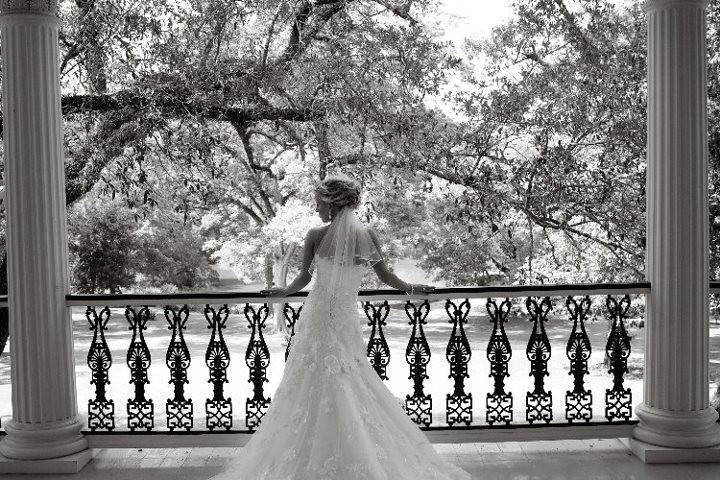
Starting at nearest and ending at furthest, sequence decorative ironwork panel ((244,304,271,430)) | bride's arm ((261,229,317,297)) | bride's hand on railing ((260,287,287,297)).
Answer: bride's arm ((261,229,317,297)) → bride's hand on railing ((260,287,287,297)) → decorative ironwork panel ((244,304,271,430))

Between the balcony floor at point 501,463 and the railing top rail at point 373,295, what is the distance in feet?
3.04

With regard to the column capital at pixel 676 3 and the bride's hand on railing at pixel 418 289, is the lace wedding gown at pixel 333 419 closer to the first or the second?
the bride's hand on railing at pixel 418 289

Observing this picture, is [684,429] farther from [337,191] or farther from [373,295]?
[337,191]

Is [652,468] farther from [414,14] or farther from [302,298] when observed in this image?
[414,14]

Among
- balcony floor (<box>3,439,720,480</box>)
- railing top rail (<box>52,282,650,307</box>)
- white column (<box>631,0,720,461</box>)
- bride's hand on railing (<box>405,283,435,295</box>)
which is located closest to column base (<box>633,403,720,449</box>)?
white column (<box>631,0,720,461</box>)

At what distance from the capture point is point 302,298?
4.00 metres

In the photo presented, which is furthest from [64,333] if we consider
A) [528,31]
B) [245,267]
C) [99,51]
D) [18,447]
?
[245,267]

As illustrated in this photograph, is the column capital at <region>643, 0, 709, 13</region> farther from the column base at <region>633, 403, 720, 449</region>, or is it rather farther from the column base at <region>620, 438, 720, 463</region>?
the column base at <region>620, 438, 720, 463</region>

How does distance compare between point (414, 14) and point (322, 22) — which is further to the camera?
point (414, 14)

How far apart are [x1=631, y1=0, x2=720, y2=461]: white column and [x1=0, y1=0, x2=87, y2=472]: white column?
3.33 m

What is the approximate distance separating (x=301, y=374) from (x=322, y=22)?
14.2 ft

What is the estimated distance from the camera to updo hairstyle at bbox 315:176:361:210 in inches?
131

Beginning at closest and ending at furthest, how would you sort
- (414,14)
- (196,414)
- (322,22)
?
(322,22)
(196,414)
(414,14)

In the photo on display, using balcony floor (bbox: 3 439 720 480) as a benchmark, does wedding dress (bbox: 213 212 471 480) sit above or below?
above
